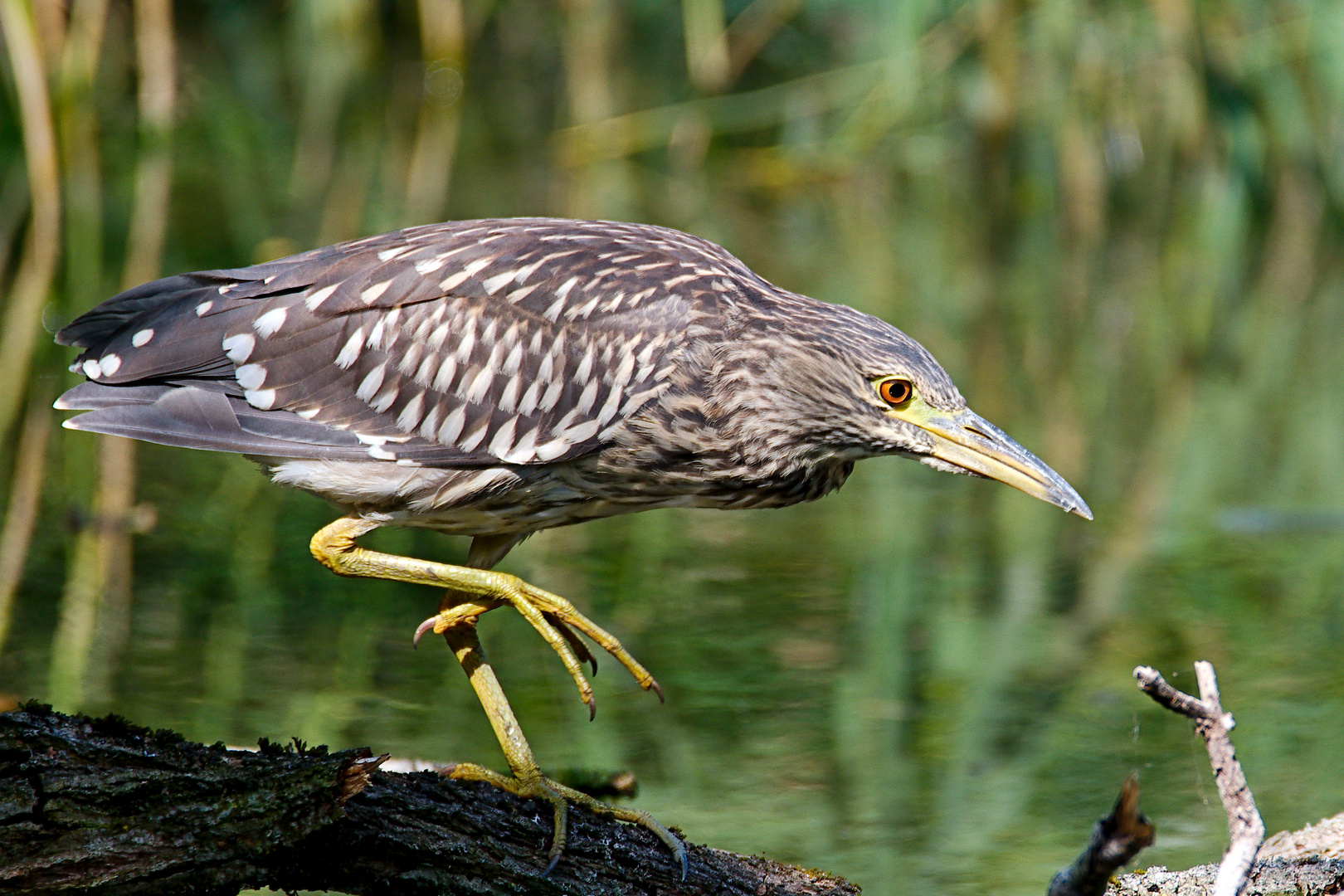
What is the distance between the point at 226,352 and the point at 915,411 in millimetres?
1907

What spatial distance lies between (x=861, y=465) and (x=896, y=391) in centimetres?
495

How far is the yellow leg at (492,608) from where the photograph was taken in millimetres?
3973

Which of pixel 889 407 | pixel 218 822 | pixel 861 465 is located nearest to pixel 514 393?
pixel 889 407

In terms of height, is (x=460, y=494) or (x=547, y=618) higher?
(x=460, y=494)

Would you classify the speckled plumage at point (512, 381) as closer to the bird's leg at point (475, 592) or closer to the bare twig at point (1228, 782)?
the bird's leg at point (475, 592)

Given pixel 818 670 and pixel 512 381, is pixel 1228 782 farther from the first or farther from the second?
pixel 818 670

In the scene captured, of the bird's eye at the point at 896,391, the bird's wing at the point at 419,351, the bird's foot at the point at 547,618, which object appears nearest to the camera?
the bird's foot at the point at 547,618

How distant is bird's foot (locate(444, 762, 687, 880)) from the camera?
3727 millimetres

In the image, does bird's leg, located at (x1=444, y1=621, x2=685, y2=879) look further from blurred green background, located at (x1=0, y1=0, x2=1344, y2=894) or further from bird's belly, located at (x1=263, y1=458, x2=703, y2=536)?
blurred green background, located at (x1=0, y1=0, x2=1344, y2=894)

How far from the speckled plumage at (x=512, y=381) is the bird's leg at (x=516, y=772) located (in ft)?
1.12

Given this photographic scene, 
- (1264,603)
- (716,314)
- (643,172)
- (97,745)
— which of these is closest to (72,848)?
(97,745)

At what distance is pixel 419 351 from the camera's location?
176 inches

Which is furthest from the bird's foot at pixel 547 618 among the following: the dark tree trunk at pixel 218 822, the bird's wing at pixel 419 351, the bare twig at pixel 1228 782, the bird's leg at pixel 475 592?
the bare twig at pixel 1228 782

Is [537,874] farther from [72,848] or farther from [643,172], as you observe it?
[643,172]
